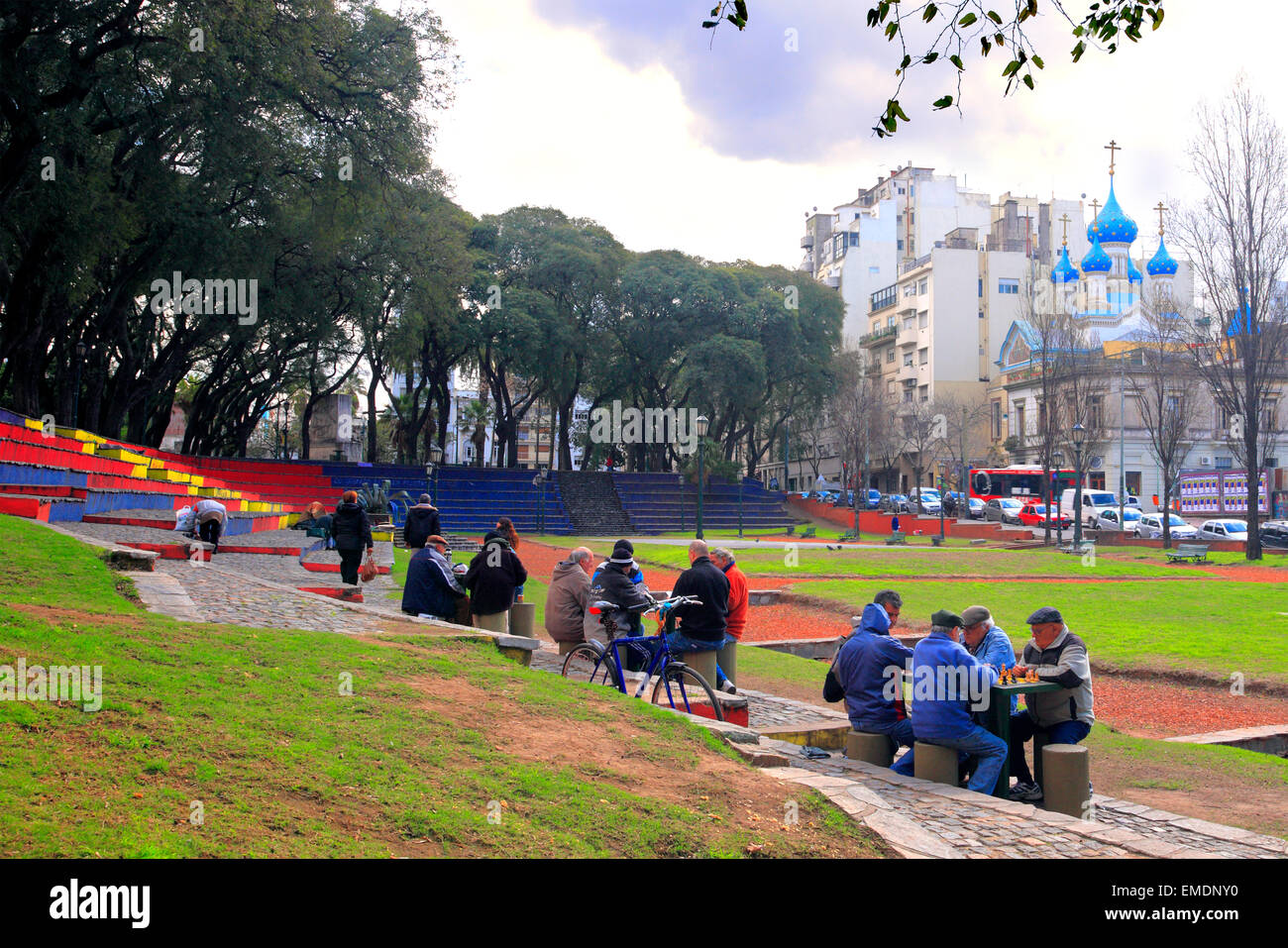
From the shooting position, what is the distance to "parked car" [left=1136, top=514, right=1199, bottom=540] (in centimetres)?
4058

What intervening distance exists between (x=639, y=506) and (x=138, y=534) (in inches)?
1512

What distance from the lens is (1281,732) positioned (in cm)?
928

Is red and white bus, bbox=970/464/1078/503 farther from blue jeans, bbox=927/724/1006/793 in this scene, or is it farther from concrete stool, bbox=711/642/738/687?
blue jeans, bbox=927/724/1006/793

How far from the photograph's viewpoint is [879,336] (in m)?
81.5

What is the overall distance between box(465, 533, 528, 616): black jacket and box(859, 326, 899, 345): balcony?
72.3m

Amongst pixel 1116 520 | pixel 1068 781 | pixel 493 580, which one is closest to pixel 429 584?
pixel 493 580

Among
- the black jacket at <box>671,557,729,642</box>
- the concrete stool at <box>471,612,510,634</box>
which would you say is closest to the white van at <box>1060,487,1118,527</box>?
the concrete stool at <box>471,612,510,634</box>

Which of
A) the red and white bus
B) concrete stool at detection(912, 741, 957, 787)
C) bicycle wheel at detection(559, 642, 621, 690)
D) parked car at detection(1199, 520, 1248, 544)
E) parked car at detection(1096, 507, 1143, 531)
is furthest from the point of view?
the red and white bus

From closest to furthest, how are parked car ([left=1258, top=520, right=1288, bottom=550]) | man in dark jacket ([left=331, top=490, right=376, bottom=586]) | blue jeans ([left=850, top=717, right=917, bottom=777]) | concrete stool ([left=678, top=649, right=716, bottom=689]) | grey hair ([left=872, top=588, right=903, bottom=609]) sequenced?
blue jeans ([left=850, top=717, right=917, bottom=777]) → grey hair ([left=872, top=588, right=903, bottom=609]) → concrete stool ([left=678, top=649, right=716, bottom=689]) → man in dark jacket ([left=331, top=490, right=376, bottom=586]) → parked car ([left=1258, top=520, right=1288, bottom=550])

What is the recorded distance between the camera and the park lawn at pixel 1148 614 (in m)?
12.8

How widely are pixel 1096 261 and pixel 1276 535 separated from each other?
29.9 meters

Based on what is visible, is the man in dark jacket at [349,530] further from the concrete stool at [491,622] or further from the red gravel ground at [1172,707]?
the red gravel ground at [1172,707]
